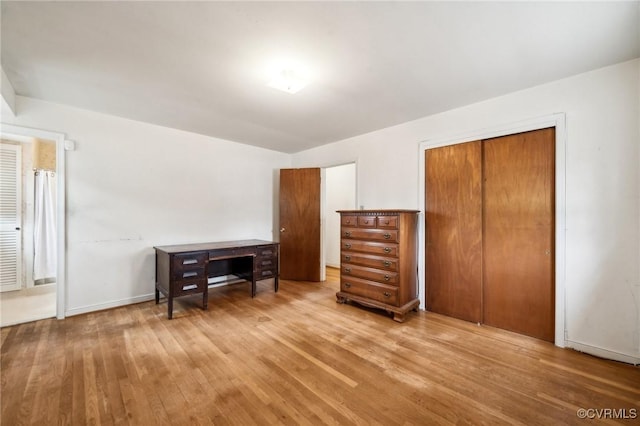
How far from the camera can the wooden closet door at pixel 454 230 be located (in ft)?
9.22

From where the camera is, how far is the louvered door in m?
3.62

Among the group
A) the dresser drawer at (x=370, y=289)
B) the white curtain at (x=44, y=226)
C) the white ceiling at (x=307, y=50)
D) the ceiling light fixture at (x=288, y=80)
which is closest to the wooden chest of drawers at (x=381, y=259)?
the dresser drawer at (x=370, y=289)

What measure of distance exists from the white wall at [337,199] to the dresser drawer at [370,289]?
235 centimetres

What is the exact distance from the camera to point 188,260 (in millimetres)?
3076

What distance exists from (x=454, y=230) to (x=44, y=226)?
5.93 metres

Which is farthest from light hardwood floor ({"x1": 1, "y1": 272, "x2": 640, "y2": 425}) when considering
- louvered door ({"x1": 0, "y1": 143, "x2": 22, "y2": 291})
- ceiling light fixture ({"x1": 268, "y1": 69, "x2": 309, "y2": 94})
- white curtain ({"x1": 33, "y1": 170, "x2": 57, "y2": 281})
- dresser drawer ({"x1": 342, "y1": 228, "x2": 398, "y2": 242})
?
ceiling light fixture ({"x1": 268, "y1": 69, "x2": 309, "y2": 94})

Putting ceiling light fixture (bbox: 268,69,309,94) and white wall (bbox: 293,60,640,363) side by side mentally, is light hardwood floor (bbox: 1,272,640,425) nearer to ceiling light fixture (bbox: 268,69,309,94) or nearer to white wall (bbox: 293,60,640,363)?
white wall (bbox: 293,60,640,363)

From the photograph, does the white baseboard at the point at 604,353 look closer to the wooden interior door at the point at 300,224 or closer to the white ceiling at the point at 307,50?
the white ceiling at the point at 307,50

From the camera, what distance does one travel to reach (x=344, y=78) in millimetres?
2277

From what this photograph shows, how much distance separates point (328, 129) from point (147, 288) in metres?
3.33

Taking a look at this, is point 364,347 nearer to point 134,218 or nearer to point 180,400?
point 180,400

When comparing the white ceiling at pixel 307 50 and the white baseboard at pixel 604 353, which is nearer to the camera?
the white ceiling at pixel 307 50

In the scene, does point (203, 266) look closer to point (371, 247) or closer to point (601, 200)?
point (371, 247)

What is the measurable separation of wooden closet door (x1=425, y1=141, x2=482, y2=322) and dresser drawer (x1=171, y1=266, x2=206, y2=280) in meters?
2.79
